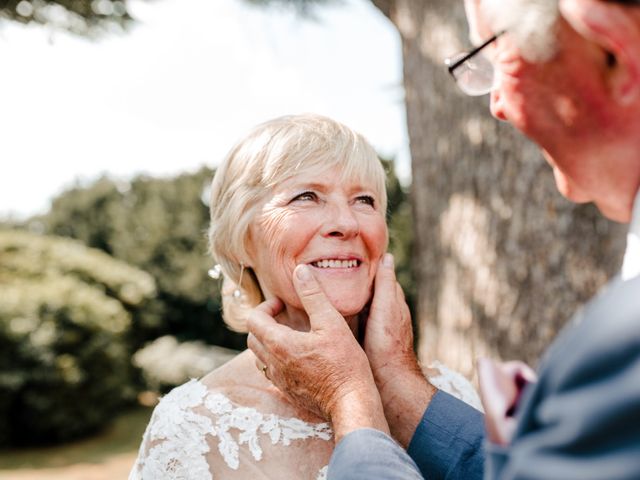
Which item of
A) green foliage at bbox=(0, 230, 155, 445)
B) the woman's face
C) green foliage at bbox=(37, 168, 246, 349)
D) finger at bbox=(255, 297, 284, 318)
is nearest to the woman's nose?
the woman's face

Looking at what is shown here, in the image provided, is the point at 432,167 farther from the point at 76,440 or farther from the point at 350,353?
the point at 76,440

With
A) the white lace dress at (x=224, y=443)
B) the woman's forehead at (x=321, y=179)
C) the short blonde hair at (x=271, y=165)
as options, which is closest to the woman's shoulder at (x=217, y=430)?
the white lace dress at (x=224, y=443)

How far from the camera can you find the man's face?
46.1 inches

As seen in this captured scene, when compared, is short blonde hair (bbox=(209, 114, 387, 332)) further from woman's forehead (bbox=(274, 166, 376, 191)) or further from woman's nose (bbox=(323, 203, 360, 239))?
woman's nose (bbox=(323, 203, 360, 239))

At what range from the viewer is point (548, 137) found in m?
1.28

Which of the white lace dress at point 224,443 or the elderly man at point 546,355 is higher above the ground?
the elderly man at point 546,355

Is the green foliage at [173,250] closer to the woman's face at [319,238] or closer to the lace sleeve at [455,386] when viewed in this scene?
the lace sleeve at [455,386]

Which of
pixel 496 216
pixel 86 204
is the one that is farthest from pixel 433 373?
pixel 86 204

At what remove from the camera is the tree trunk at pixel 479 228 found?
3.64 metres

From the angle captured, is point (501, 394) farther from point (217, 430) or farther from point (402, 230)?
point (402, 230)

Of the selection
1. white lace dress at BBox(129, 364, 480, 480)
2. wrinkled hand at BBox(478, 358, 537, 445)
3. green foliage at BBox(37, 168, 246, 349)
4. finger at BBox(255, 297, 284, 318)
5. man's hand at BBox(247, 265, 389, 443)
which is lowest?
green foliage at BBox(37, 168, 246, 349)

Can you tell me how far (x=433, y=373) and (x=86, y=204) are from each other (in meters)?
13.9

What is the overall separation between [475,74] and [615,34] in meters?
0.58

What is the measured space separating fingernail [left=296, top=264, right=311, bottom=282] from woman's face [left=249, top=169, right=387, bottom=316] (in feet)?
0.19
